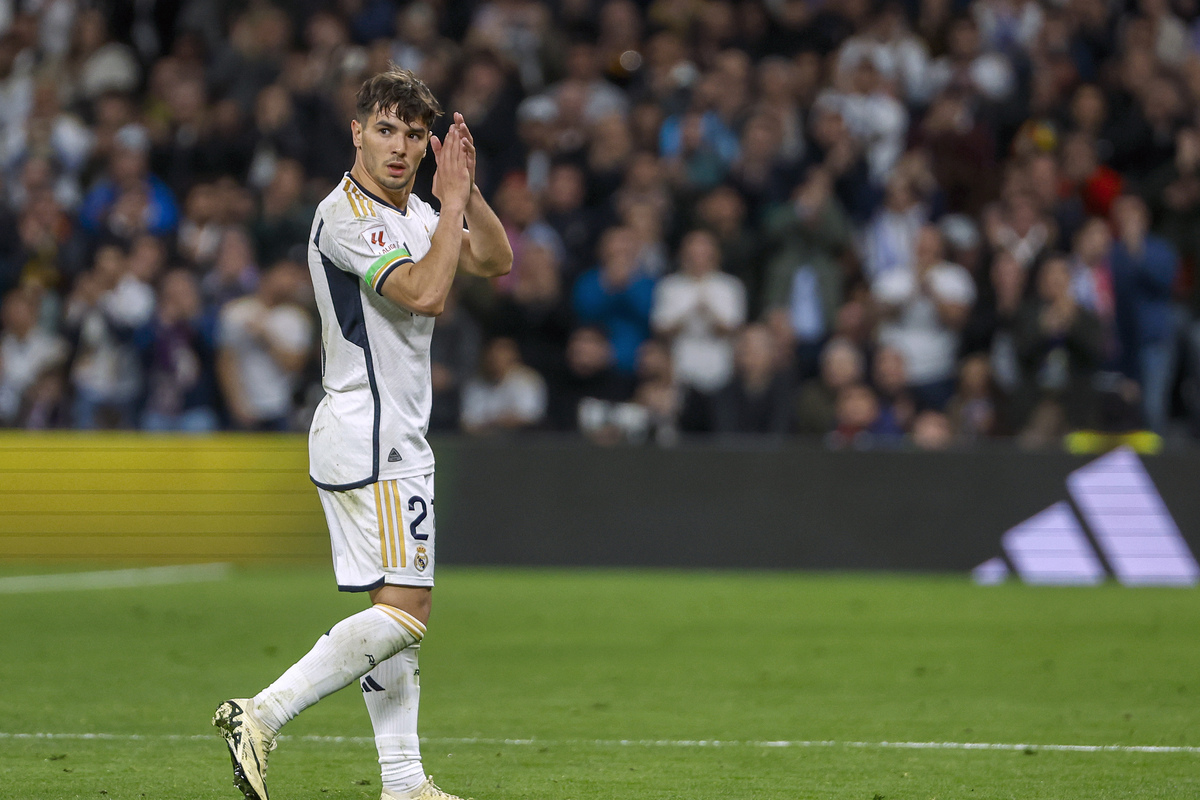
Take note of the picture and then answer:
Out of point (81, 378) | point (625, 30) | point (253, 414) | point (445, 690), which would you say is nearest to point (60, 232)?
point (81, 378)

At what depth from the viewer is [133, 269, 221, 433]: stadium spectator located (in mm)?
14422

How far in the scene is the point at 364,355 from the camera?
509 centimetres

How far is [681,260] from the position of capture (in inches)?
557

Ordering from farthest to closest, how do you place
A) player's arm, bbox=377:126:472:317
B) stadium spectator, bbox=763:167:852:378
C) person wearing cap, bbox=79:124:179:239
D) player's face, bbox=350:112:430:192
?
1. person wearing cap, bbox=79:124:179:239
2. stadium spectator, bbox=763:167:852:378
3. player's face, bbox=350:112:430:192
4. player's arm, bbox=377:126:472:317

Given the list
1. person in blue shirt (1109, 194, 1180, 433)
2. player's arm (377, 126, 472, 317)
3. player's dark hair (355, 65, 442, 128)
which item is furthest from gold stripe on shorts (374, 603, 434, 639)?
person in blue shirt (1109, 194, 1180, 433)

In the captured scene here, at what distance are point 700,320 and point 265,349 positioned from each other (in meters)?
3.74

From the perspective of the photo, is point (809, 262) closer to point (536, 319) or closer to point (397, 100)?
point (536, 319)

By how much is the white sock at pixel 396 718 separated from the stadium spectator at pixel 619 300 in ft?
29.1

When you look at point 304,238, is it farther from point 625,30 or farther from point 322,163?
point 625,30

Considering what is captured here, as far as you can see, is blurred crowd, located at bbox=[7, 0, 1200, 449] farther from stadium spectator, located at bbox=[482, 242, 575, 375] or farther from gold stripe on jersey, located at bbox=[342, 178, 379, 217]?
gold stripe on jersey, located at bbox=[342, 178, 379, 217]

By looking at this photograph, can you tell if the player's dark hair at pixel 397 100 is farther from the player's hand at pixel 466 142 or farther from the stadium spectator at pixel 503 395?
the stadium spectator at pixel 503 395

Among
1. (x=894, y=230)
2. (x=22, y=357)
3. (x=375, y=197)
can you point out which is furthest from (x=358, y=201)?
(x=22, y=357)

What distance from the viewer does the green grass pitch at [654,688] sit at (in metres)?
5.71

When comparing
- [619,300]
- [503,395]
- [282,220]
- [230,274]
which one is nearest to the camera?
[503,395]
